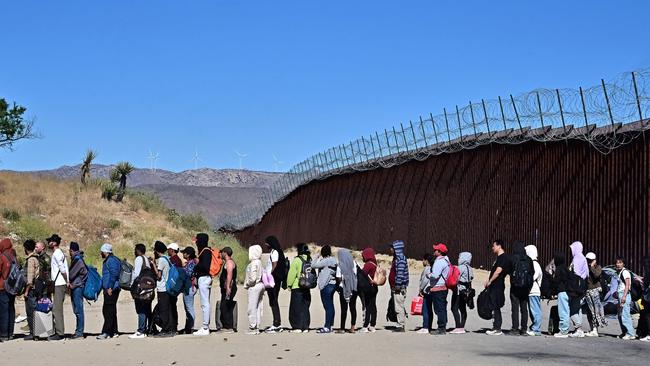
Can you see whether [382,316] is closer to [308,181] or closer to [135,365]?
[135,365]

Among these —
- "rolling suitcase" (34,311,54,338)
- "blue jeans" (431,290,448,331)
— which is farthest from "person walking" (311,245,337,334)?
"rolling suitcase" (34,311,54,338)

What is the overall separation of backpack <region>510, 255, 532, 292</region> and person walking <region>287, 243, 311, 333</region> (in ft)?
10.6

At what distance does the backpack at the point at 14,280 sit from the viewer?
14133 mm

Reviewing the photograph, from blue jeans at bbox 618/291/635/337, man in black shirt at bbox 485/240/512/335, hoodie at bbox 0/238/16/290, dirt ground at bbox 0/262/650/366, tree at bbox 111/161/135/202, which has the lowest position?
dirt ground at bbox 0/262/650/366

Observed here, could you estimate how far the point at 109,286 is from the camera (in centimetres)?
1435

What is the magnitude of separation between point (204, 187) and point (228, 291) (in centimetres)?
13429

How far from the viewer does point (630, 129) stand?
758 inches

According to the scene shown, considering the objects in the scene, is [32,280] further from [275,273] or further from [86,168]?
[86,168]

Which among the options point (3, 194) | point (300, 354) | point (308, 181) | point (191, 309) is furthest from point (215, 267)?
point (308, 181)

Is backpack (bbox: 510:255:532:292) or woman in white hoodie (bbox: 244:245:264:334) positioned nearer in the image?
backpack (bbox: 510:255:532:292)

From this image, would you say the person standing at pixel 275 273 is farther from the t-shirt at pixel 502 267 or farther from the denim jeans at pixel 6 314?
the denim jeans at pixel 6 314

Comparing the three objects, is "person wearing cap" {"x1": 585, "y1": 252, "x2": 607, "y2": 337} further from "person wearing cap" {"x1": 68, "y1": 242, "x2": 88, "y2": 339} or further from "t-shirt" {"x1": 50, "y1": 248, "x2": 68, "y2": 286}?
"t-shirt" {"x1": 50, "y1": 248, "x2": 68, "y2": 286}

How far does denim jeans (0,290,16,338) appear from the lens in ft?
46.5

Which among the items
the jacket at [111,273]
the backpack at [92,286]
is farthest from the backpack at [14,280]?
the jacket at [111,273]
